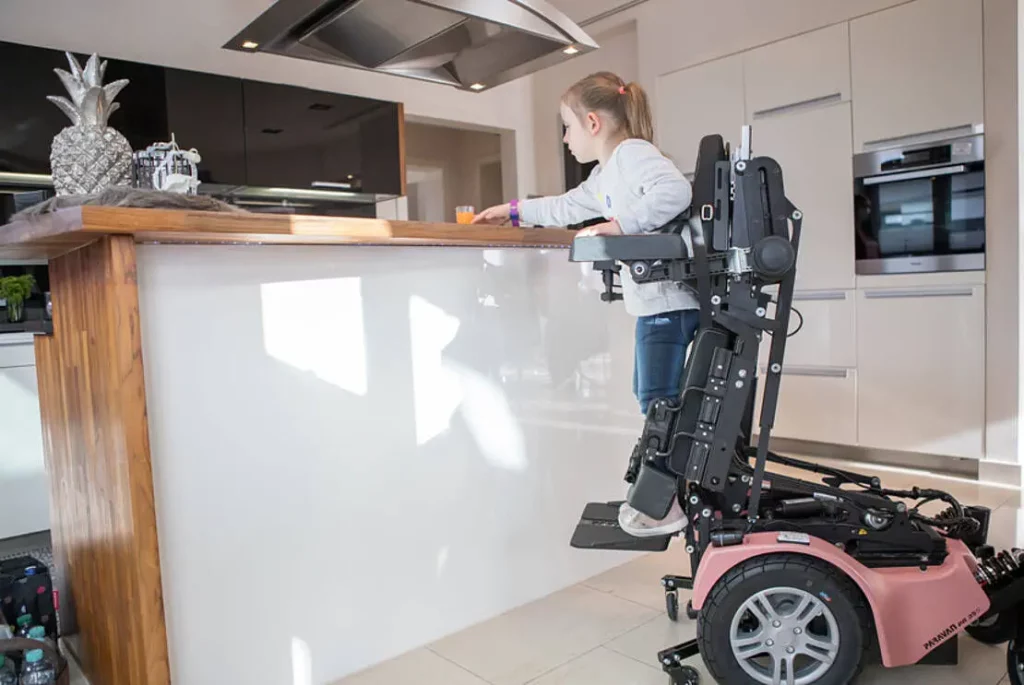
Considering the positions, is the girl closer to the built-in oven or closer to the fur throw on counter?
the fur throw on counter

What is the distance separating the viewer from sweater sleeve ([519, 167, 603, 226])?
2174mm

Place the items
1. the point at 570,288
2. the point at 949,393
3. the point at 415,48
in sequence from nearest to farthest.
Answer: the point at 570,288 → the point at 415,48 → the point at 949,393

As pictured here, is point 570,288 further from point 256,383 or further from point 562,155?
point 562,155

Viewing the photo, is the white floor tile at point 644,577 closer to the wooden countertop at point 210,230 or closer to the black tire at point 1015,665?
the black tire at point 1015,665

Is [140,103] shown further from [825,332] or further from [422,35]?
[825,332]

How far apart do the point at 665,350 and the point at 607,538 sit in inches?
18.7

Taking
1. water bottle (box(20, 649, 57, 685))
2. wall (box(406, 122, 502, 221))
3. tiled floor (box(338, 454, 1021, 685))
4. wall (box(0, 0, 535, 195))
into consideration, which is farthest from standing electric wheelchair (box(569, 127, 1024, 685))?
wall (box(406, 122, 502, 221))

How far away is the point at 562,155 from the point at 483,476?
145 inches

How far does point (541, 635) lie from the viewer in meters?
1.96

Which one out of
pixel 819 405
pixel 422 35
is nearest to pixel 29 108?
pixel 422 35

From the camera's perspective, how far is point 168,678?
4.79 feet

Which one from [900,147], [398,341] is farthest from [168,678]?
[900,147]

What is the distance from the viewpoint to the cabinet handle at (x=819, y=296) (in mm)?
3789

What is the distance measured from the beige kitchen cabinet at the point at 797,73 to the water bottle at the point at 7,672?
3.82m
